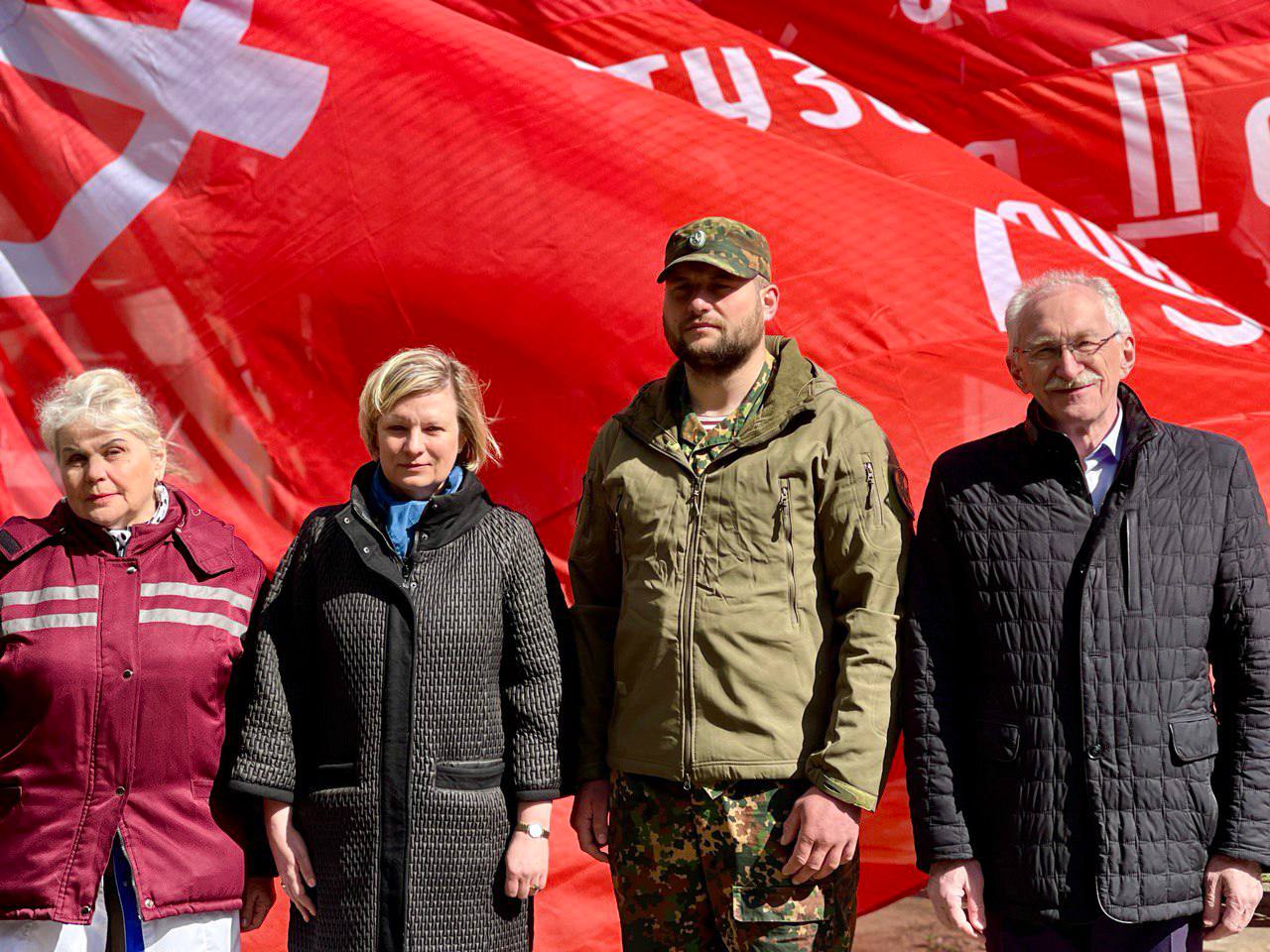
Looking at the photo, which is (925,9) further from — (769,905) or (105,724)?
(105,724)

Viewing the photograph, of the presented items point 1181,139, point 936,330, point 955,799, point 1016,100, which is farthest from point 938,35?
point 955,799

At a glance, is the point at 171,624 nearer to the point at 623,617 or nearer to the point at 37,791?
the point at 37,791

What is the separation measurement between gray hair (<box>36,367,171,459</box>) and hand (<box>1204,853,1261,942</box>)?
2.14 metres

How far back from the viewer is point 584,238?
3.92m

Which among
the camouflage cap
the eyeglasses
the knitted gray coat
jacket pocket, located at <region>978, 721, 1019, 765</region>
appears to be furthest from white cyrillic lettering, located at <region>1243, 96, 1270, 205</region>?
the knitted gray coat

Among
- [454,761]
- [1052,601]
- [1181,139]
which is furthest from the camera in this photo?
[1181,139]

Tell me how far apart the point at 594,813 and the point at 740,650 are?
18.8 inches

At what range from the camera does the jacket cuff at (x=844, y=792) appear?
247cm

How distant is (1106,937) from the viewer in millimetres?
2381

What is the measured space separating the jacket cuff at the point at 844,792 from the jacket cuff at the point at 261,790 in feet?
3.25

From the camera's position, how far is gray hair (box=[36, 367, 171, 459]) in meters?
2.74

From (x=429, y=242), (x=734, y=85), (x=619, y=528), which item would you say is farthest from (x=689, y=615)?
(x=734, y=85)

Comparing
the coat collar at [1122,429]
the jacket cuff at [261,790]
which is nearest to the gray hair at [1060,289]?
the coat collar at [1122,429]

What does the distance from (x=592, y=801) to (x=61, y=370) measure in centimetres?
222
